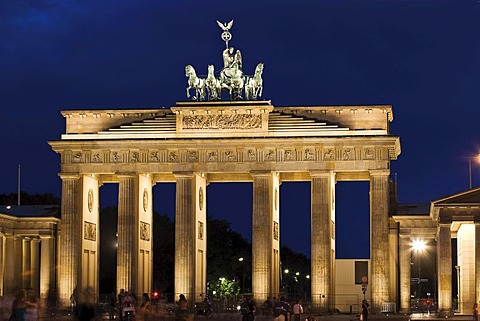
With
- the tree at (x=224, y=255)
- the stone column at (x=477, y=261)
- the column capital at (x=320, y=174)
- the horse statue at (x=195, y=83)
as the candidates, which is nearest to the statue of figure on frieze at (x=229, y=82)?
the horse statue at (x=195, y=83)

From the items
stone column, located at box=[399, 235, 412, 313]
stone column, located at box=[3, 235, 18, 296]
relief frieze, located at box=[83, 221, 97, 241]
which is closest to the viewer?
stone column, located at box=[399, 235, 412, 313]

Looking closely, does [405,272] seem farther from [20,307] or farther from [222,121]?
[20,307]

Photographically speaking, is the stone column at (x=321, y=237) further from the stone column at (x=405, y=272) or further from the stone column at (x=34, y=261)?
the stone column at (x=34, y=261)

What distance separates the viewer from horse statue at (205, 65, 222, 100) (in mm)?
96562

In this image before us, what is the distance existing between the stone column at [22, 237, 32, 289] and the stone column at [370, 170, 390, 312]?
2679 centimetres

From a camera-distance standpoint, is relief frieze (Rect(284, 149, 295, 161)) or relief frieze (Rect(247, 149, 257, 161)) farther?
relief frieze (Rect(247, 149, 257, 161))

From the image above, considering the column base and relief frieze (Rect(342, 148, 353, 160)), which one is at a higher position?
relief frieze (Rect(342, 148, 353, 160))

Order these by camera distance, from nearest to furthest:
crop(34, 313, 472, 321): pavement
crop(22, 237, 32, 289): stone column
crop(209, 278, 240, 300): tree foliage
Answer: crop(34, 313, 472, 321): pavement, crop(22, 237, 32, 289): stone column, crop(209, 278, 240, 300): tree foliage

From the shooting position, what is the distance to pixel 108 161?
316 ft

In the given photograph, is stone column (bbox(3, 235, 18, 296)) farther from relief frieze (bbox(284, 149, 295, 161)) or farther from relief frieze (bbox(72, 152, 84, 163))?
relief frieze (bbox(284, 149, 295, 161))

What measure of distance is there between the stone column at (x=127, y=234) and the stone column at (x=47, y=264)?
5.96 metres

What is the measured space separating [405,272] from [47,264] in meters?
26.9

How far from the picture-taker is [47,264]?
324 ft

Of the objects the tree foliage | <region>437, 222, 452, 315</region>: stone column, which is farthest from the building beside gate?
the tree foliage
